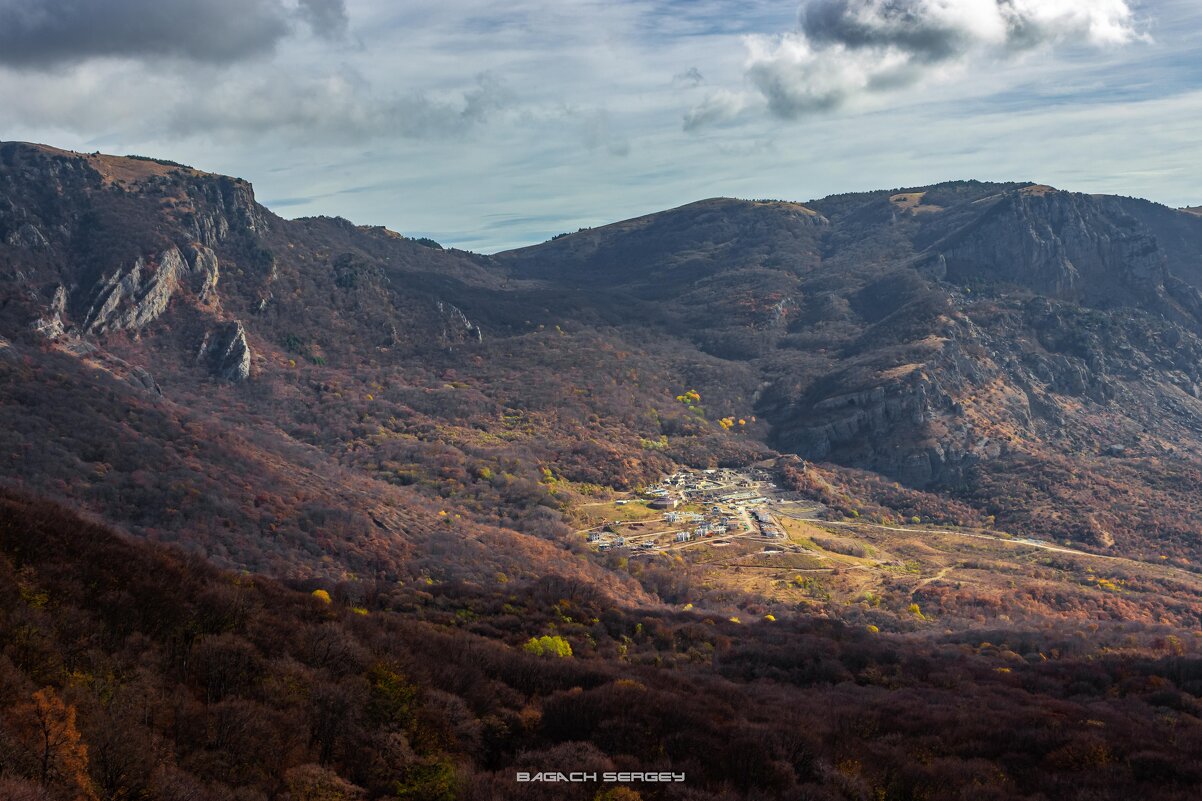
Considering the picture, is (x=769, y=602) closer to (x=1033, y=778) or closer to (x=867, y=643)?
(x=867, y=643)

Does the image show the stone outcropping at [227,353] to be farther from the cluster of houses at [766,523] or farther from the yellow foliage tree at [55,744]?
the yellow foliage tree at [55,744]

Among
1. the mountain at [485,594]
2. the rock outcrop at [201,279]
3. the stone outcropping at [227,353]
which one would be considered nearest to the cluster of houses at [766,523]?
the mountain at [485,594]

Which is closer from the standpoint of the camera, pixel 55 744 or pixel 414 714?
pixel 55 744

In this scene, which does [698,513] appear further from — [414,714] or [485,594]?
[414,714]

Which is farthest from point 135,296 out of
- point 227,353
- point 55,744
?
point 55,744

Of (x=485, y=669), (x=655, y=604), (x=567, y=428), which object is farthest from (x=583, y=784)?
(x=567, y=428)

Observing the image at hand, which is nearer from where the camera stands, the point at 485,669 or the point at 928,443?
the point at 485,669
